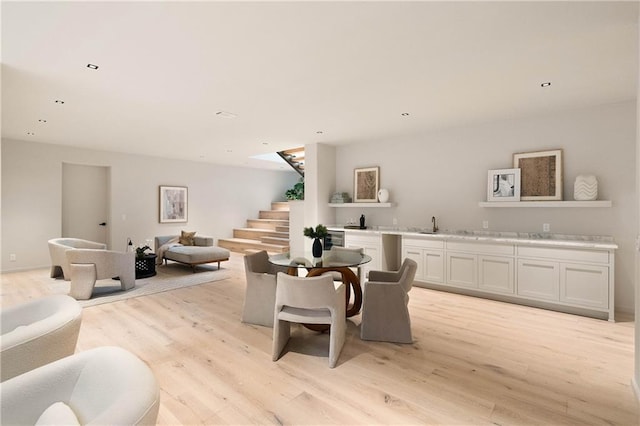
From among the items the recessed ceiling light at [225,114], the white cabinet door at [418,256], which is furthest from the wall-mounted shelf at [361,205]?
the recessed ceiling light at [225,114]

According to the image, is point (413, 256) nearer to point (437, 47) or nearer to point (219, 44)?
point (437, 47)

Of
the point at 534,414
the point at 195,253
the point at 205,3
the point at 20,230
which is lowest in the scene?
the point at 534,414

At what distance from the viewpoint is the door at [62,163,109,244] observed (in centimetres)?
702

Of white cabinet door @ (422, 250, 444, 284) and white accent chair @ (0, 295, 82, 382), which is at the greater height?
white accent chair @ (0, 295, 82, 382)

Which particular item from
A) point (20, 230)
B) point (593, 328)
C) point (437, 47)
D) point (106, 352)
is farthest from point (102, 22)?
point (20, 230)

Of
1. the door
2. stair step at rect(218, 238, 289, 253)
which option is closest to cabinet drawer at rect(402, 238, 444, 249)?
stair step at rect(218, 238, 289, 253)

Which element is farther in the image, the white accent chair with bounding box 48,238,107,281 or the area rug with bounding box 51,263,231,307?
the white accent chair with bounding box 48,238,107,281

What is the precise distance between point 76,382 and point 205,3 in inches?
85.5

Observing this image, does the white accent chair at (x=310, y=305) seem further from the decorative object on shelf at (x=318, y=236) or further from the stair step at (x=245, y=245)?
the stair step at (x=245, y=245)

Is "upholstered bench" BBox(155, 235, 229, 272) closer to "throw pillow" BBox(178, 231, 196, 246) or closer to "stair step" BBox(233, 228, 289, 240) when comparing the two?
"throw pillow" BBox(178, 231, 196, 246)

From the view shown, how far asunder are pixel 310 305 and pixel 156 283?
3.91 metres

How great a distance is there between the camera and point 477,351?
293 cm

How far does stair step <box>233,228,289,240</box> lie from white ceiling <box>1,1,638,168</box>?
4.32 meters

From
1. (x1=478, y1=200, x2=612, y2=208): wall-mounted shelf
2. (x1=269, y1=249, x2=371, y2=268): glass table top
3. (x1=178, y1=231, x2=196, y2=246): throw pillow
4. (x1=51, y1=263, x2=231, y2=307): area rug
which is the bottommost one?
(x1=51, y1=263, x2=231, y2=307): area rug
